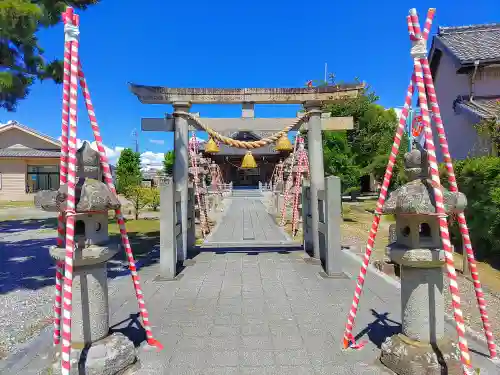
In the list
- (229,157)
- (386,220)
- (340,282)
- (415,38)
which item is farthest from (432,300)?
(229,157)

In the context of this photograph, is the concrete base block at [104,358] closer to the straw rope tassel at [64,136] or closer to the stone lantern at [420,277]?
the straw rope tassel at [64,136]

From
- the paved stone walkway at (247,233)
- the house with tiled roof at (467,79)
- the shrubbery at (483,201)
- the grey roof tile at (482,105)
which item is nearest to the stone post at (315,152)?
the paved stone walkway at (247,233)

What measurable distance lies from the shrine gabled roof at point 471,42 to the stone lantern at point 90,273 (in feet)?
49.1

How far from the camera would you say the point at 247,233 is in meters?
13.0

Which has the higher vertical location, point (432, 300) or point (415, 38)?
point (415, 38)

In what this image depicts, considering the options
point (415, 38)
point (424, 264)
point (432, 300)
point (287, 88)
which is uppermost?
point (287, 88)

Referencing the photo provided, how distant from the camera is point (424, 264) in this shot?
3049 mm

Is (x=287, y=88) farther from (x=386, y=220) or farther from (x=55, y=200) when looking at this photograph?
→ (x=386, y=220)


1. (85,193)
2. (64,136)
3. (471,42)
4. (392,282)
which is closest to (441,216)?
(85,193)

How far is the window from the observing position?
31938mm

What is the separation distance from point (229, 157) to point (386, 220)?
2177cm

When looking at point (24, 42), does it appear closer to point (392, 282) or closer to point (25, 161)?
point (392, 282)

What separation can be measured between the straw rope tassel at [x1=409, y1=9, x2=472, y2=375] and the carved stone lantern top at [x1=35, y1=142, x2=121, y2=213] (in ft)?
9.79

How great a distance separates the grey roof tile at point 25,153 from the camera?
3047cm
